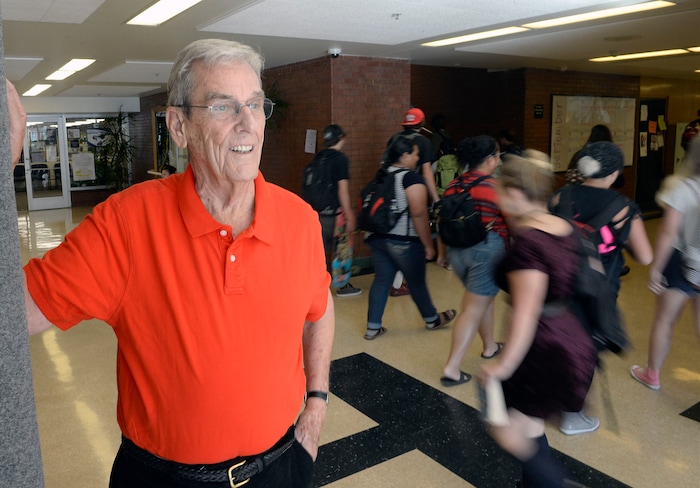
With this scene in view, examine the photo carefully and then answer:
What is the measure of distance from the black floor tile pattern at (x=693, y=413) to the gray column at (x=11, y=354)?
3.65 metres

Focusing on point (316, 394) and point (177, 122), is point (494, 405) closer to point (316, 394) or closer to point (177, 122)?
point (316, 394)

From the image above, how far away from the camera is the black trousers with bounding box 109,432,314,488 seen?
1.27 m

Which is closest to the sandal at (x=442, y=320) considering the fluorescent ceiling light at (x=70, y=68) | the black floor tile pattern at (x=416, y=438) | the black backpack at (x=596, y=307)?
the black floor tile pattern at (x=416, y=438)

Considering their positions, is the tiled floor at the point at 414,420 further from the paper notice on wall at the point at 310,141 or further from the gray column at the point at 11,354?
the paper notice on wall at the point at 310,141

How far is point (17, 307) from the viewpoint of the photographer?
0.52 m

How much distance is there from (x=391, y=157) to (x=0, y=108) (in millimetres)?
3978

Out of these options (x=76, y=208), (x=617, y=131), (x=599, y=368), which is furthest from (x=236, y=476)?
(x=76, y=208)

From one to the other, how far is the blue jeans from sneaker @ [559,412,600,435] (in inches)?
61.5

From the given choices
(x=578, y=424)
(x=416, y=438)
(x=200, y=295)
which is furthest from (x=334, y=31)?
(x=200, y=295)

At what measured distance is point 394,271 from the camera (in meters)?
4.55

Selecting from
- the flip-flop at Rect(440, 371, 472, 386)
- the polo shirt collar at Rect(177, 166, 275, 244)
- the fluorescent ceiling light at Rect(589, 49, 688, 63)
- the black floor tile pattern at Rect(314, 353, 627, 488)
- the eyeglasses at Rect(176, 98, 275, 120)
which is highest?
the fluorescent ceiling light at Rect(589, 49, 688, 63)

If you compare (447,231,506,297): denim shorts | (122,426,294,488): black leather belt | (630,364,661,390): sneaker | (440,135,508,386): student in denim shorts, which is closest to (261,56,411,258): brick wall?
(440,135,508,386): student in denim shorts

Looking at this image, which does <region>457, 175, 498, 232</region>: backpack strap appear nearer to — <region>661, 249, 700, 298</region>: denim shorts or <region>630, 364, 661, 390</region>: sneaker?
<region>661, 249, 700, 298</region>: denim shorts

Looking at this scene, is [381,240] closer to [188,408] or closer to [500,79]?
[188,408]
